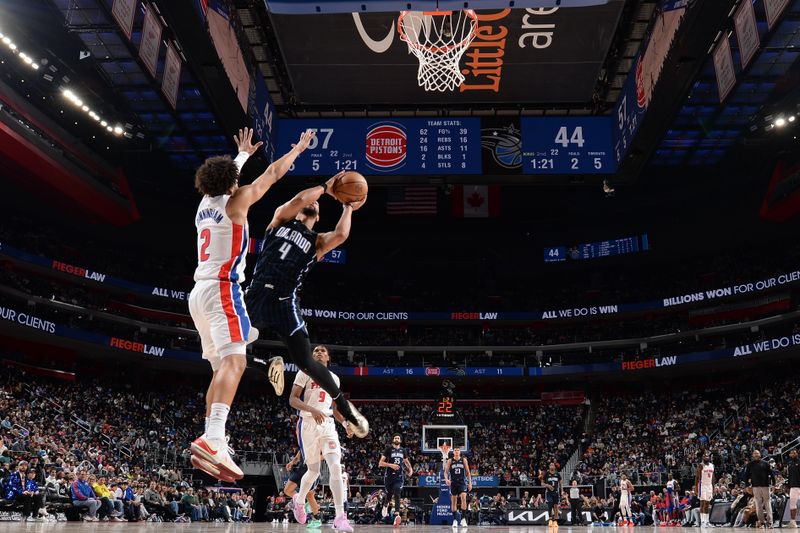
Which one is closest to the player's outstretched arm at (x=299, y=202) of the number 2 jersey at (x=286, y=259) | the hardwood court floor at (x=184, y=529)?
the number 2 jersey at (x=286, y=259)

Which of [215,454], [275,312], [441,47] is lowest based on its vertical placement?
[215,454]

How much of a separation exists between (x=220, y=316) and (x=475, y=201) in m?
33.6

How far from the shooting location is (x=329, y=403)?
9.91 metres

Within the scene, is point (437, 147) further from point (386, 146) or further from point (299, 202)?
point (299, 202)

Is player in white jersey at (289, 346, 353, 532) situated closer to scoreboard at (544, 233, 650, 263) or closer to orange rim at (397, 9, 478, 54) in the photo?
orange rim at (397, 9, 478, 54)

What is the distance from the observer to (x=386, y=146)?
18.5 metres

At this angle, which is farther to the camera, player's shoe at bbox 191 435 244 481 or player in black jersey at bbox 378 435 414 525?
player in black jersey at bbox 378 435 414 525

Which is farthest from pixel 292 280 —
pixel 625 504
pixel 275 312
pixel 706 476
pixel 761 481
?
pixel 625 504

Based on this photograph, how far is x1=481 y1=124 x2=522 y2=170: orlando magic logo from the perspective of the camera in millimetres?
18844

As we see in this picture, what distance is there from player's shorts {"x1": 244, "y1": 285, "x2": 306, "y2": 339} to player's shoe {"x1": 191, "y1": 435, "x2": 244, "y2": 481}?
1.36 meters

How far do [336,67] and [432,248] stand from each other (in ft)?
87.6

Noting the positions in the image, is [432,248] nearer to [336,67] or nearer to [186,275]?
[186,275]

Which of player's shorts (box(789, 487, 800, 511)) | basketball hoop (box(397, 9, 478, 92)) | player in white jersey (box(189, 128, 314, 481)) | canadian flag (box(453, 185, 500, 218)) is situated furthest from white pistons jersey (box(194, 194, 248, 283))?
canadian flag (box(453, 185, 500, 218))

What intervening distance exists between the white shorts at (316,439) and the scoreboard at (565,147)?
1112cm
